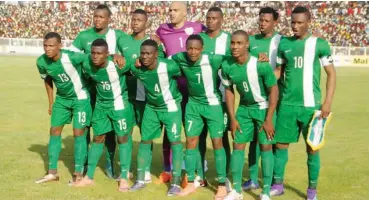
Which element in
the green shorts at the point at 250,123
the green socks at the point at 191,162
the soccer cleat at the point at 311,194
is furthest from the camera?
the green socks at the point at 191,162

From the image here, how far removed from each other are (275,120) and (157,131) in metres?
1.67

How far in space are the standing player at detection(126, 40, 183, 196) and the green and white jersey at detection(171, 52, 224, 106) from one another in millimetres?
162

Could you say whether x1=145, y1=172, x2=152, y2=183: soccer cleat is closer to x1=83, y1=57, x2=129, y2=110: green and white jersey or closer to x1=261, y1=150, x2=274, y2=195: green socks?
x1=83, y1=57, x2=129, y2=110: green and white jersey

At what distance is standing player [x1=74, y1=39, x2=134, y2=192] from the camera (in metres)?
7.27

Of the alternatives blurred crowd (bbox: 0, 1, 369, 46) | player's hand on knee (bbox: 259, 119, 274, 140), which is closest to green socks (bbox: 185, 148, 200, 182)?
player's hand on knee (bbox: 259, 119, 274, 140)

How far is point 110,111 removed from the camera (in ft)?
24.4

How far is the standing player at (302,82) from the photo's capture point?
6.64 m

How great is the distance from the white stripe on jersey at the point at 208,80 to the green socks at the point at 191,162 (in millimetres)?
725

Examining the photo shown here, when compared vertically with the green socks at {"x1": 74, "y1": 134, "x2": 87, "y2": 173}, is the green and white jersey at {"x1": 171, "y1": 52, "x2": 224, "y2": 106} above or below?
above

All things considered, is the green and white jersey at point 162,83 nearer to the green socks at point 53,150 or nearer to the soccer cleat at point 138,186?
the soccer cleat at point 138,186

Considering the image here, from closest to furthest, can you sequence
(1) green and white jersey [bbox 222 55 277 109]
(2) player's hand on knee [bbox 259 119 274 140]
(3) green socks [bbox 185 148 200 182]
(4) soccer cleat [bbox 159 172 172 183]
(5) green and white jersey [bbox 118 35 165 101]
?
1. (1) green and white jersey [bbox 222 55 277 109]
2. (2) player's hand on knee [bbox 259 119 274 140]
3. (3) green socks [bbox 185 148 200 182]
4. (5) green and white jersey [bbox 118 35 165 101]
5. (4) soccer cleat [bbox 159 172 172 183]

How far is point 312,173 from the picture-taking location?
6.86m

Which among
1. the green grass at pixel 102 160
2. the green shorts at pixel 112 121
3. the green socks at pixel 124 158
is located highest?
the green shorts at pixel 112 121

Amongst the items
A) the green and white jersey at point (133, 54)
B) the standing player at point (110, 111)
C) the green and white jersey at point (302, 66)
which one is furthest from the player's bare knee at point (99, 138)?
the green and white jersey at point (302, 66)
